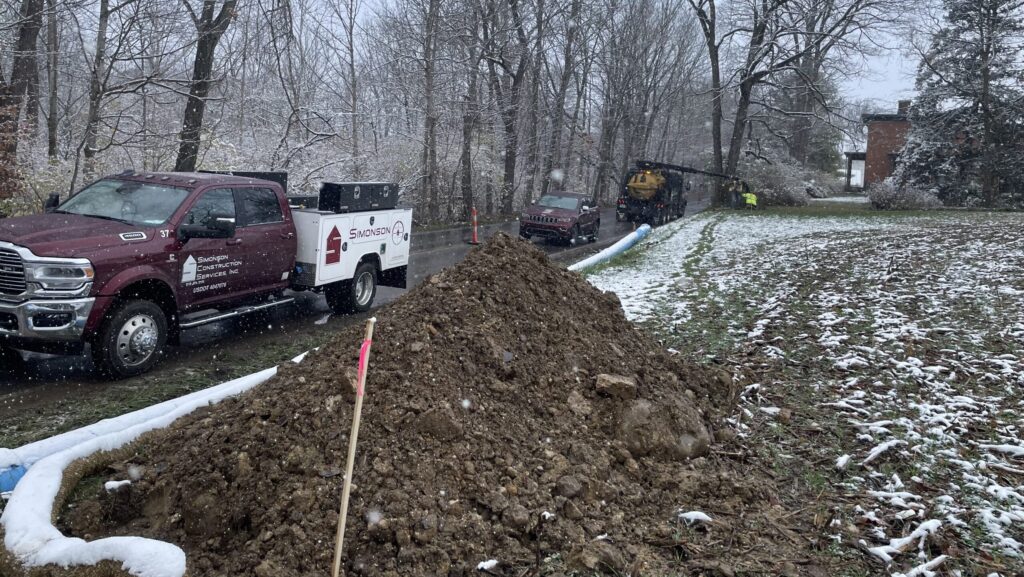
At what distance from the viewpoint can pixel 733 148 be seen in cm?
3525

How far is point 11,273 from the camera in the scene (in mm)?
6254

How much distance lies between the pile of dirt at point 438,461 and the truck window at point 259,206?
12.0 ft

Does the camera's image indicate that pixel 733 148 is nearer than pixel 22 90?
No

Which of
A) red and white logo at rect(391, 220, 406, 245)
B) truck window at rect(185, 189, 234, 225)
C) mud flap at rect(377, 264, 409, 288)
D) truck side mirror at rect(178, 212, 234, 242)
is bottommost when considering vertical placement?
mud flap at rect(377, 264, 409, 288)

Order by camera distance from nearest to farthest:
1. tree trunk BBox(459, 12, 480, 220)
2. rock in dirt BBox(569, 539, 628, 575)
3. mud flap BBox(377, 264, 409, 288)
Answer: rock in dirt BBox(569, 539, 628, 575)
mud flap BBox(377, 264, 409, 288)
tree trunk BBox(459, 12, 480, 220)

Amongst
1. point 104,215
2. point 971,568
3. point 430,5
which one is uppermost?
point 430,5

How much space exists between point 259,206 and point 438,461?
18.8 ft

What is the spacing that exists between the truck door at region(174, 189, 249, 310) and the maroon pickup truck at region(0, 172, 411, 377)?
0.04 feet

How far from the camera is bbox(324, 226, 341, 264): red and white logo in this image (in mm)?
9508

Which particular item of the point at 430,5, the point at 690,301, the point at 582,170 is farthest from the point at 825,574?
the point at 582,170

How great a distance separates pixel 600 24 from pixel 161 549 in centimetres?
3930

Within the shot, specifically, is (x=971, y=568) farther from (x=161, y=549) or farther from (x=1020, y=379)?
(x=161, y=549)

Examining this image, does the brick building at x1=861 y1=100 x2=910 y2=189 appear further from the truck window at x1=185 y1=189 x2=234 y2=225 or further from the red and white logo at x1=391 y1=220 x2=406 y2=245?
the truck window at x1=185 y1=189 x2=234 y2=225

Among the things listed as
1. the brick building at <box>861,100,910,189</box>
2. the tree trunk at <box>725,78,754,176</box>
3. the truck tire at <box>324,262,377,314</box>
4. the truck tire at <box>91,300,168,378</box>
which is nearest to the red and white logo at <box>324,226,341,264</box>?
the truck tire at <box>324,262,377,314</box>
